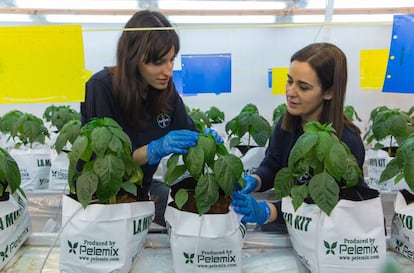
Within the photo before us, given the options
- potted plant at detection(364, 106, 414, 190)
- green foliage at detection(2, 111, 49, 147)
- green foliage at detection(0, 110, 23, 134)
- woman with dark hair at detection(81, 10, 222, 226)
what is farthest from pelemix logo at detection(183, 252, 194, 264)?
green foliage at detection(0, 110, 23, 134)

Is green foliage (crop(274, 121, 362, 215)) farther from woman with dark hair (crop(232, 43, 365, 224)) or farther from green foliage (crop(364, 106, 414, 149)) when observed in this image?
green foliage (crop(364, 106, 414, 149))

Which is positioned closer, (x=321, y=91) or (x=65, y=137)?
(x=65, y=137)

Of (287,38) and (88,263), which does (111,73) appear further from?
(287,38)

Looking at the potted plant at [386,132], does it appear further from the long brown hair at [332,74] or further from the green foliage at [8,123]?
the green foliage at [8,123]

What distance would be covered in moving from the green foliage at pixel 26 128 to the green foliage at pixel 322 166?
5.49ft

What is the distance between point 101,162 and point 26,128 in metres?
1.44

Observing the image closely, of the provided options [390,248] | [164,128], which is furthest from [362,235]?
[164,128]

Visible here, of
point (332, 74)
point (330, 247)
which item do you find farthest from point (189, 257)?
point (332, 74)

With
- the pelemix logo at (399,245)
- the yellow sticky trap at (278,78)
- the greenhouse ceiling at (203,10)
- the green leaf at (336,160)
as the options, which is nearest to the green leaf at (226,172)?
the green leaf at (336,160)

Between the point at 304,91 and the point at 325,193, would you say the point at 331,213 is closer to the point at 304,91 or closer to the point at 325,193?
the point at 325,193

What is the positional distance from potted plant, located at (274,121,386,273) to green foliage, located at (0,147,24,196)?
686 mm

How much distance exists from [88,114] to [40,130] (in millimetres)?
1037

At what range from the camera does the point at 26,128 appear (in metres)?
2.06

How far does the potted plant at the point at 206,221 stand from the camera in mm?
842
